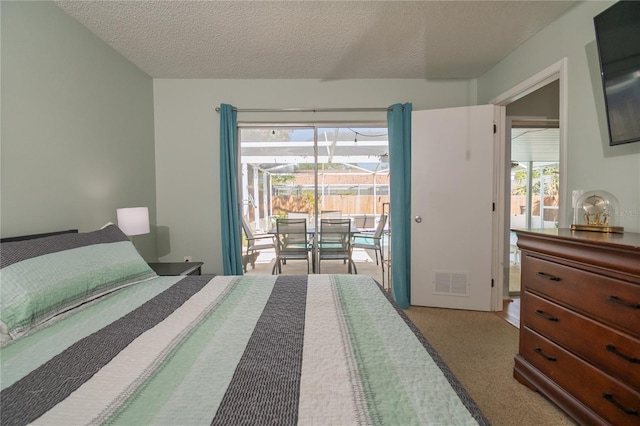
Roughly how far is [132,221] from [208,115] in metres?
1.54

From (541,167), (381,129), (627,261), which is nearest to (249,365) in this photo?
(627,261)

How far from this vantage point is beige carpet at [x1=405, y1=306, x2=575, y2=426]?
1.56 m

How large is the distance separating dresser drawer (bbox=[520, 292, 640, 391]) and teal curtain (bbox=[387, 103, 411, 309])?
1.45 metres

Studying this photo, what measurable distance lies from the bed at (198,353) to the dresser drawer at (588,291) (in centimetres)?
97

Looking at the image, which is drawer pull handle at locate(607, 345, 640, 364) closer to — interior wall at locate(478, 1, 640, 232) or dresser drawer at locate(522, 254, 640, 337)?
dresser drawer at locate(522, 254, 640, 337)

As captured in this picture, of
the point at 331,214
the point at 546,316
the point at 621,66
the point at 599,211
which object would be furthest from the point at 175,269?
the point at 621,66

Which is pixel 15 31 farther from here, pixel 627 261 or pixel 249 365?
pixel 627 261

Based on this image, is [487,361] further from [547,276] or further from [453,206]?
[453,206]

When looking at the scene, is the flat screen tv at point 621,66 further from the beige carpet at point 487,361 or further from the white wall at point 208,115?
the white wall at point 208,115

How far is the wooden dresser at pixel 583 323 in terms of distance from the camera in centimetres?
119

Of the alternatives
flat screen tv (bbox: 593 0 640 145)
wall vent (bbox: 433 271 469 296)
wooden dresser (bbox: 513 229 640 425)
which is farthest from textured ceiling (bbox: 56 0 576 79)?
wall vent (bbox: 433 271 469 296)

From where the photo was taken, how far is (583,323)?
138 cm

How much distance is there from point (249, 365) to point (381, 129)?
10.8ft

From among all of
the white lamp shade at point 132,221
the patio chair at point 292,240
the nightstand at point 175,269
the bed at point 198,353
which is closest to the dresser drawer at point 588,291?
the bed at point 198,353
